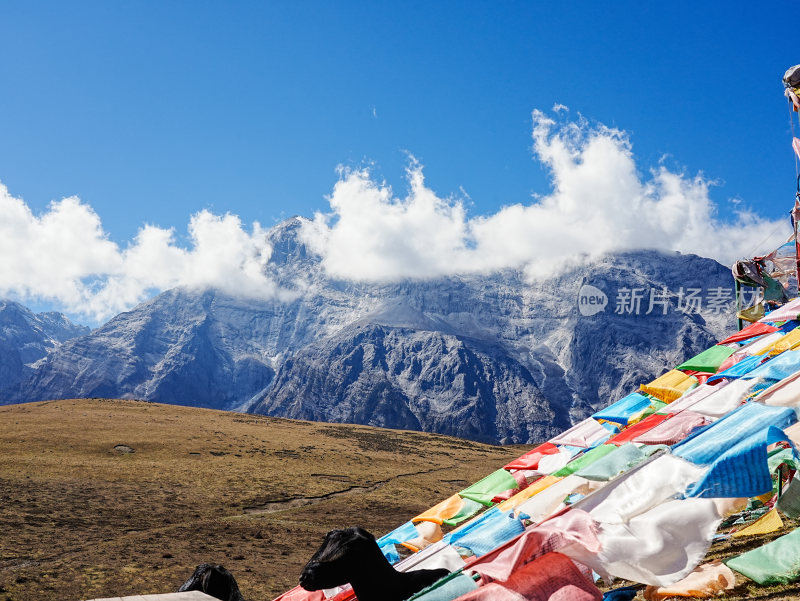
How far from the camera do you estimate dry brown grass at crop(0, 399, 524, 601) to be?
64.5 ft

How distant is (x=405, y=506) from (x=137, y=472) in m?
19.2

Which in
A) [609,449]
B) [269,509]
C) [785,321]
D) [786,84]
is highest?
[786,84]

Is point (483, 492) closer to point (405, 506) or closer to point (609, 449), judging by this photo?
point (609, 449)

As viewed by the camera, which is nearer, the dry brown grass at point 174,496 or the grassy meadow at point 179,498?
the grassy meadow at point 179,498

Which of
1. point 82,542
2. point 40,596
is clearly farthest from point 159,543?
point 40,596

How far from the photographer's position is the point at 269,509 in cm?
3369

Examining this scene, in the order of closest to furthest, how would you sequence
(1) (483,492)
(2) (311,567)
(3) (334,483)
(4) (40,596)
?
(2) (311,567)
(1) (483,492)
(4) (40,596)
(3) (334,483)

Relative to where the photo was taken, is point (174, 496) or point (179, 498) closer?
point (179, 498)

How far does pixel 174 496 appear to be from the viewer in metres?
34.4

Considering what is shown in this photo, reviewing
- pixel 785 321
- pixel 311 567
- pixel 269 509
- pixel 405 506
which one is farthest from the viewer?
pixel 405 506

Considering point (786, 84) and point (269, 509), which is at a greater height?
point (786, 84)

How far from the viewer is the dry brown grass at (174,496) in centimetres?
1966

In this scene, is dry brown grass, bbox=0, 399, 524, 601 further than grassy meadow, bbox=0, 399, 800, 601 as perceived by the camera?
Yes

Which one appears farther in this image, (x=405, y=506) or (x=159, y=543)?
(x=405, y=506)
